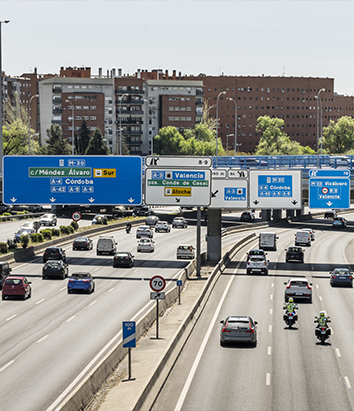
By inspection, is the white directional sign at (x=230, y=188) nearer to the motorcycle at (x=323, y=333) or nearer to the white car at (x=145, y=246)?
the white car at (x=145, y=246)

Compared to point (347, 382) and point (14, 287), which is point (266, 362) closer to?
point (347, 382)

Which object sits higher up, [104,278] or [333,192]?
[333,192]

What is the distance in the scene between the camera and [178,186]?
4972cm

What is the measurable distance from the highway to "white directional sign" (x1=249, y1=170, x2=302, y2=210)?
6.54 m

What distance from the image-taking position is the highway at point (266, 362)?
2102 centimetres

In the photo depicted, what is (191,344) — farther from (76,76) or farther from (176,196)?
(76,76)

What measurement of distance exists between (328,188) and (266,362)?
88.8 feet

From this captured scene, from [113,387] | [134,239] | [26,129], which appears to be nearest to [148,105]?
[26,129]

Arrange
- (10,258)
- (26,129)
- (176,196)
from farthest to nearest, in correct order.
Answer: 1. (26,129)
2. (10,258)
3. (176,196)

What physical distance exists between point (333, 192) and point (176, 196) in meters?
11.6

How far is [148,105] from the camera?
185 meters

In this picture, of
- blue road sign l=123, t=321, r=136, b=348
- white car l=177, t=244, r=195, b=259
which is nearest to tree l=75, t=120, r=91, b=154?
white car l=177, t=244, r=195, b=259

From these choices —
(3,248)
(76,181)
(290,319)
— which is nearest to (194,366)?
(290,319)

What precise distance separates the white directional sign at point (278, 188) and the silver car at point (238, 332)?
23.2 meters
